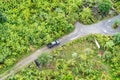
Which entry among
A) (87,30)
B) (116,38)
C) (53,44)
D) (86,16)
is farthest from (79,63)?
(86,16)

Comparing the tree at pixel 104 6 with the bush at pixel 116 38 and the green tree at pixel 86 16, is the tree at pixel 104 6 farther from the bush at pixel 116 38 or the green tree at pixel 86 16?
the bush at pixel 116 38

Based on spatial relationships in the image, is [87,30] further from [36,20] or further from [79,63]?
[36,20]

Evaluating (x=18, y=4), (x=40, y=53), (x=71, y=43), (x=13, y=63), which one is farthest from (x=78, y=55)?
(x=18, y=4)

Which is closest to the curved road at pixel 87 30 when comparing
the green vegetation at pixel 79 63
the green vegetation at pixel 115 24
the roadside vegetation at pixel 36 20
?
the green vegetation at pixel 115 24

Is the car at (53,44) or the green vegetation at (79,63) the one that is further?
the car at (53,44)

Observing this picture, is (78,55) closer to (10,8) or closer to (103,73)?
(103,73)

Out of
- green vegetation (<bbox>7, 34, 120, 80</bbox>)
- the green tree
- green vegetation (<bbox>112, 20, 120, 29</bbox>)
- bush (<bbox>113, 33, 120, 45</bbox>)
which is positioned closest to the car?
green vegetation (<bbox>7, 34, 120, 80</bbox>)
